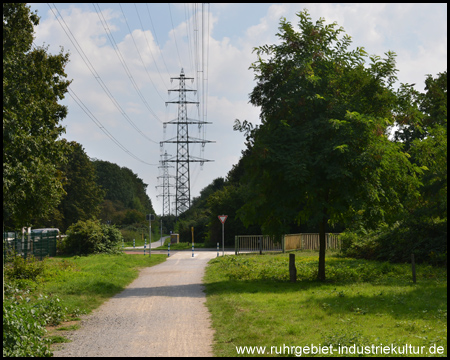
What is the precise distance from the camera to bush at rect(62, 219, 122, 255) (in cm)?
3547

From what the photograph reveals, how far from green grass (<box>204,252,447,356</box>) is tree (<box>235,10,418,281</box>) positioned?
2.23 m

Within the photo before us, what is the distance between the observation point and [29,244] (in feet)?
90.6

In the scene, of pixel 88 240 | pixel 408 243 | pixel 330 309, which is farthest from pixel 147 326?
pixel 88 240

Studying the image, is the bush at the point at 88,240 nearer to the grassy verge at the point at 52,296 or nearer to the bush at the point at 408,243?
the grassy verge at the point at 52,296

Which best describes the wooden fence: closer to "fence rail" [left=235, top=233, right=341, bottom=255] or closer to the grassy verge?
"fence rail" [left=235, top=233, right=341, bottom=255]

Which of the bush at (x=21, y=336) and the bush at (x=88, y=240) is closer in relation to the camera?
the bush at (x=21, y=336)

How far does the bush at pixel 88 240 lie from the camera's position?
116 feet

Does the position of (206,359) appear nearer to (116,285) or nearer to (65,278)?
(116,285)

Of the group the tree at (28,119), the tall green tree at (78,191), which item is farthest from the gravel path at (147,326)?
the tall green tree at (78,191)

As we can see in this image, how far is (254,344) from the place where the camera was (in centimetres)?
870

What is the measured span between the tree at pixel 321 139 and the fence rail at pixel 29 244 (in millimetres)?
11562

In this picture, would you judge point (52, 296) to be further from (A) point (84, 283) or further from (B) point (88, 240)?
(B) point (88, 240)

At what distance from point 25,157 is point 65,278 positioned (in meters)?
5.18

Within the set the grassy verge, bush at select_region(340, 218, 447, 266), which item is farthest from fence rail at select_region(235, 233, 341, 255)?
the grassy verge
